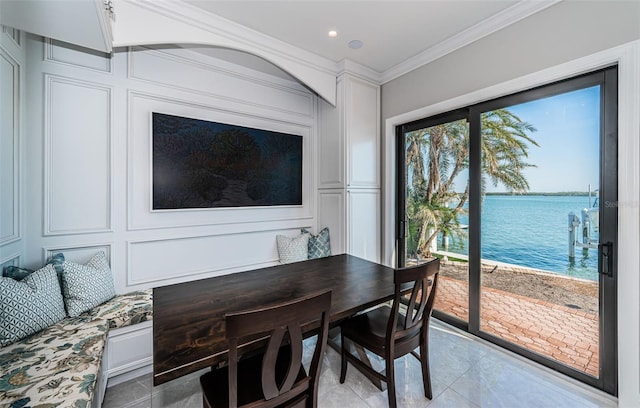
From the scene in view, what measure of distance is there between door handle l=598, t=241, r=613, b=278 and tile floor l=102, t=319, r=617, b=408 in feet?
2.72

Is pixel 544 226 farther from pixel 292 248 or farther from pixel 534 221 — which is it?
pixel 292 248

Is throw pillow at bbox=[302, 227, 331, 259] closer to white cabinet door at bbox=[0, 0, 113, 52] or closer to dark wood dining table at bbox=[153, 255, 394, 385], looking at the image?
dark wood dining table at bbox=[153, 255, 394, 385]

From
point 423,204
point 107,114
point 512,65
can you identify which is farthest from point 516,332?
point 107,114

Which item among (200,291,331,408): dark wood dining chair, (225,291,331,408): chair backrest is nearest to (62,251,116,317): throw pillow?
(200,291,331,408): dark wood dining chair

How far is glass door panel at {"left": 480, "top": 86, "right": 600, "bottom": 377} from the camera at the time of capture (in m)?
1.87

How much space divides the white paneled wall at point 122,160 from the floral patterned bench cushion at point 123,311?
29cm

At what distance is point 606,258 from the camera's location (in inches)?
69.4

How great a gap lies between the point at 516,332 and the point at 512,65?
2248 millimetres

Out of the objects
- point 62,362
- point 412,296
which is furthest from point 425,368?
point 62,362

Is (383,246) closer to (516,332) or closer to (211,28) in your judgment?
(516,332)

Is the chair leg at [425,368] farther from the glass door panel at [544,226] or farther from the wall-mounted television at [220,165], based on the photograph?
the wall-mounted television at [220,165]

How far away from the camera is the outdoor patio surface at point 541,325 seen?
6.21 feet

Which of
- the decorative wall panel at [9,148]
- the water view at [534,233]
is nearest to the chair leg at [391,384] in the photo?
the water view at [534,233]

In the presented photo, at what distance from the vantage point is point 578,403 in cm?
172
